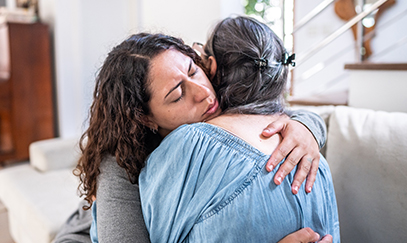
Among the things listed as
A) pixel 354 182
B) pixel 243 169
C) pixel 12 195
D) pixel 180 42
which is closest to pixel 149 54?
pixel 180 42

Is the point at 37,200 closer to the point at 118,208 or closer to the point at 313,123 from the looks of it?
the point at 118,208

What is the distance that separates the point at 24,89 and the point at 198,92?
313cm

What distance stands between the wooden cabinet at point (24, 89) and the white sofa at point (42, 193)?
1.44 meters

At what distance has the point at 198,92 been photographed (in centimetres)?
89

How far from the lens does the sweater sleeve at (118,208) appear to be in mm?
887

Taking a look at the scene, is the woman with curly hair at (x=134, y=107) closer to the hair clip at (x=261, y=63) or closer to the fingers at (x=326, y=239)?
the hair clip at (x=261, y=63)

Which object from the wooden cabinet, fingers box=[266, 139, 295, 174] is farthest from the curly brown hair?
the wooden cabinet

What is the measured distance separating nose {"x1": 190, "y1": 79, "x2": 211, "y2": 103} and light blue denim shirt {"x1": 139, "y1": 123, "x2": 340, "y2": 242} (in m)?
0.16

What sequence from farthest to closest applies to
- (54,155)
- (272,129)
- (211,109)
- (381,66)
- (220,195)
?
(54,155)
(381,66)
(211,109)
(272,129)
(220,195)

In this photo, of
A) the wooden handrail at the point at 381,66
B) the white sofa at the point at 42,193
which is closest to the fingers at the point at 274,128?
the wooden handrail at the point at 381,66

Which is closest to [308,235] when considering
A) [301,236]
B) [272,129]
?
[301,236]

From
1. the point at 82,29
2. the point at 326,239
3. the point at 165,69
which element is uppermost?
the point at 82,29

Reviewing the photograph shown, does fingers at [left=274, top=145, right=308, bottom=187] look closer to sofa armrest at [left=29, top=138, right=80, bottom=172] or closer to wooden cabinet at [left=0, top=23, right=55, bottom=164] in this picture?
sofa armrest at [left=29, top=138, right=80, bottom=172]

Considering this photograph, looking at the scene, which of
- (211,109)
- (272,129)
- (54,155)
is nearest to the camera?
(272,129)
